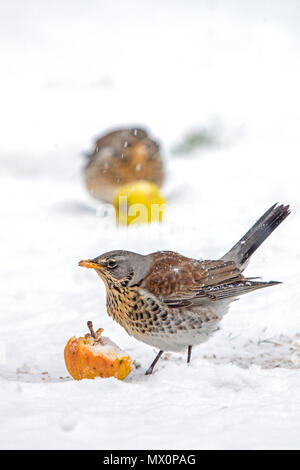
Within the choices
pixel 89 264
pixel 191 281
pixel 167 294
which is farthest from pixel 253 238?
pixel 89 264

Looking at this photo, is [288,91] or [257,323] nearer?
[257,323]

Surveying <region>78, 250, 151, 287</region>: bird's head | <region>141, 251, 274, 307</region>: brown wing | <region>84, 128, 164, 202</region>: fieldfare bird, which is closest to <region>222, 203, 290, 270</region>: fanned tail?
<region>141, 251, 274, 307</region>: brown wing

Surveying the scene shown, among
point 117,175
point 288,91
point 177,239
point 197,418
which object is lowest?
point 197,418

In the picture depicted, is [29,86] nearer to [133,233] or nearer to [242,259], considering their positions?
[133,233]

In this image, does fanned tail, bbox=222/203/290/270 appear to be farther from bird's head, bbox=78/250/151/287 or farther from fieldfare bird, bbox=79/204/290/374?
bird's head, bbox=78/250/151/287

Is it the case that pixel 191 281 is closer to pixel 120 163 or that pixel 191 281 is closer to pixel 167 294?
pixel 167 294

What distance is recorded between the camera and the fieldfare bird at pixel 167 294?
382cm

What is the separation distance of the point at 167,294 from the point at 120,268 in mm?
284

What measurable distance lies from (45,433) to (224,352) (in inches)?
68.2

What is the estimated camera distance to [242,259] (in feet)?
14.4

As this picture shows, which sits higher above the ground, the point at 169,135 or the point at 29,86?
the point at 29,86

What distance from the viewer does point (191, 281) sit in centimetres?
400

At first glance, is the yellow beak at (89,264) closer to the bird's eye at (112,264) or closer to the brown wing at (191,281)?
the bird's eye at (112,264)
